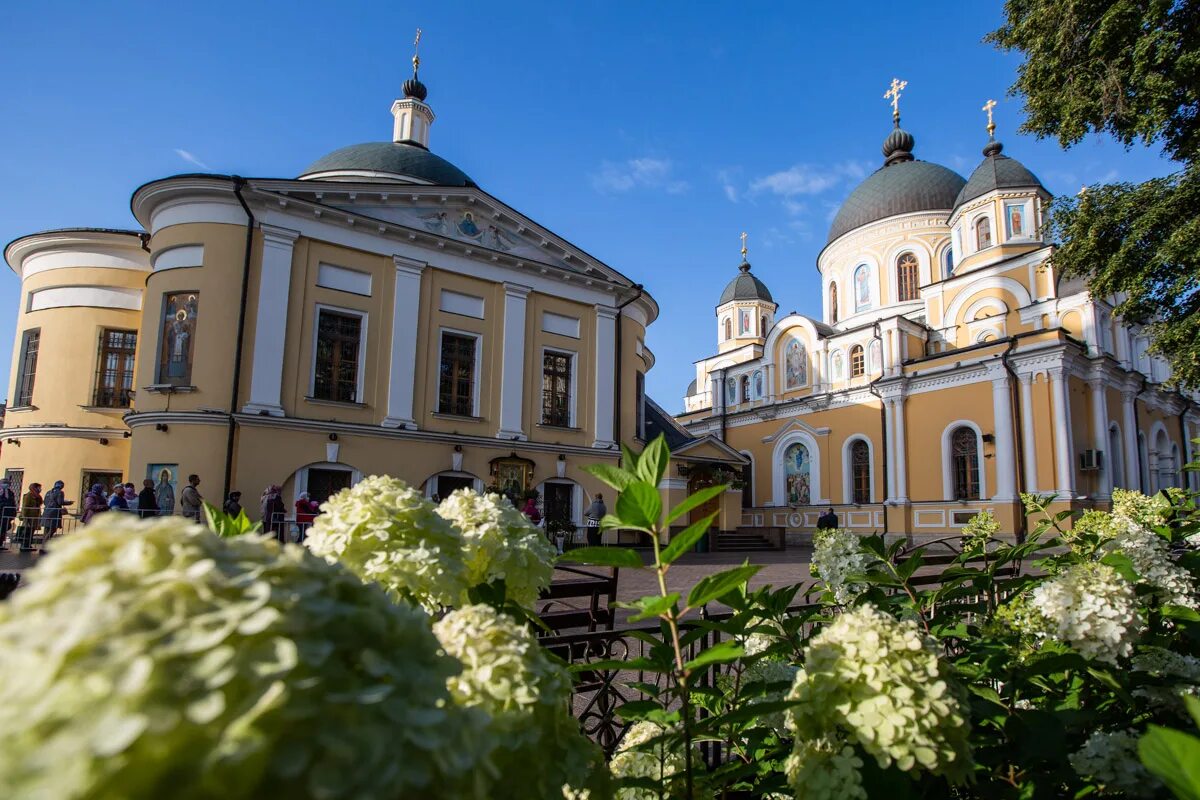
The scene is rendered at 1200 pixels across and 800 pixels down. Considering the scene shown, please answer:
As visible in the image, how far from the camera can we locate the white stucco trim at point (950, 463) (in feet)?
69.5

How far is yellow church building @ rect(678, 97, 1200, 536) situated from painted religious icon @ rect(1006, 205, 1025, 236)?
0.19ft

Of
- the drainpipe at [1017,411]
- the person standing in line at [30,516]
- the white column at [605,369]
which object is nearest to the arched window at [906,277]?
the drainpipe at [1017,411]

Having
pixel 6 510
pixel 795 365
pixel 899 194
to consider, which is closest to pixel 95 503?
pixel 6 510

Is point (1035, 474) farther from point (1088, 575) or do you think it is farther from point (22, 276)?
point (22, 276)

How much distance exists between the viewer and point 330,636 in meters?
0.65

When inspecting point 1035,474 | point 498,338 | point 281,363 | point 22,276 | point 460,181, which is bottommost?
point 1035,474

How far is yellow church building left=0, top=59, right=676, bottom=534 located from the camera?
45.4 ft

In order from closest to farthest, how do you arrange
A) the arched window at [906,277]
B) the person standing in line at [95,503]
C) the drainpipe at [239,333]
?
the person standing in line at [95,503] < the drainpipe at [239,333] < the arched window at [906,277]

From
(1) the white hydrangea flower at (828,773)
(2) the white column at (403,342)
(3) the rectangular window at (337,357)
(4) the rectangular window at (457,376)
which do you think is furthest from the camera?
(4) the rectangular window at (457,376)

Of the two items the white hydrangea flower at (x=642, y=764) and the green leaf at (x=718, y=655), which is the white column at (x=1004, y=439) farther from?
the green leaf at (x=718, y=655)

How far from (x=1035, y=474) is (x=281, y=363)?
21.6m

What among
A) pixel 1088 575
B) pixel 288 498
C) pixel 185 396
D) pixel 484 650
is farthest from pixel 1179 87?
pixel 185 396

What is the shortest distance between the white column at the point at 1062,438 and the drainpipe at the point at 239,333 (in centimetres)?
2201

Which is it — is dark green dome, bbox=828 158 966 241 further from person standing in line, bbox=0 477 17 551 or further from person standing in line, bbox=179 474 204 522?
person standing in line, bbox=0 477 17 551
